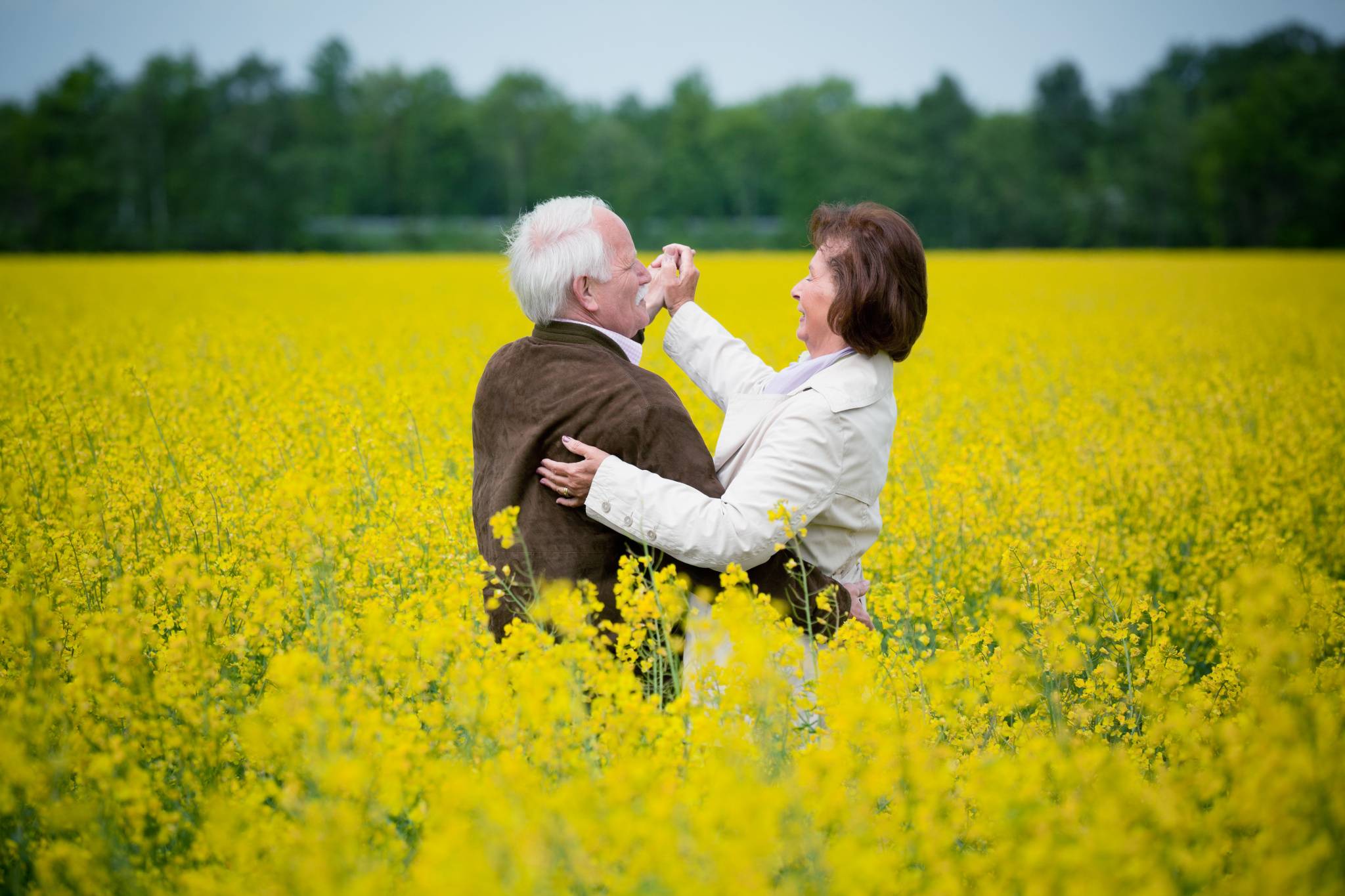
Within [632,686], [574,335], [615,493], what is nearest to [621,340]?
[574,335]

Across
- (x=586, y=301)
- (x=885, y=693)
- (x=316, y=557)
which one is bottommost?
(x=885, y=693)

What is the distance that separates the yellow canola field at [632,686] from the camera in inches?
75.4

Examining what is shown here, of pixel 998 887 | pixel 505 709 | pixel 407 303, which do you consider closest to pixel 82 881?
pixel 505 709

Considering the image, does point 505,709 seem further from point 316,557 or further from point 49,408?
point 49,408

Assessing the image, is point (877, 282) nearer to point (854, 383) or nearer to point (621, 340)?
point (854, 383)

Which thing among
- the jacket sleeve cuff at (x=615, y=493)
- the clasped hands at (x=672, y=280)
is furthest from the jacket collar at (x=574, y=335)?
the jacket sleeve cuff at (x=615, y=493)

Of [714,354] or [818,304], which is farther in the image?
[714,354]

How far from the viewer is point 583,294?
3.07 meters

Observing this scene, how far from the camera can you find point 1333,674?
9.45ft

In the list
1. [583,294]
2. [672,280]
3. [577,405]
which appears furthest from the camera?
[672,280]

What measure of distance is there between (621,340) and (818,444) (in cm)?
67

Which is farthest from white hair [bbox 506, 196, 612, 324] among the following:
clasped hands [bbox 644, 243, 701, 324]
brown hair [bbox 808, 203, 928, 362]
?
brown hair [bbox 808, 203, 928, 362]

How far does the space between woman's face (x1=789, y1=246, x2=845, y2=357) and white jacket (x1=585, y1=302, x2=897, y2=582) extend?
13 centimetres

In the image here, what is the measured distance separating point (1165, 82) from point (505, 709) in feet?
249
